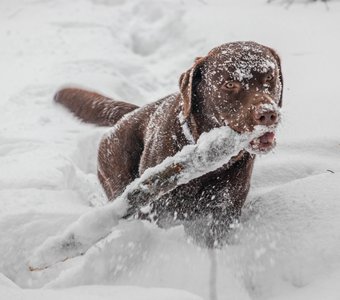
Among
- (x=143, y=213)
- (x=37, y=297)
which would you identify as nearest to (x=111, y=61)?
(x=143, y=213)

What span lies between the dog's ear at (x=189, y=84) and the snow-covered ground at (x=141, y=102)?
64 cm

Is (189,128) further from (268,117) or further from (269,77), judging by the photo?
(268,117)

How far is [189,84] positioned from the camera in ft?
9.07

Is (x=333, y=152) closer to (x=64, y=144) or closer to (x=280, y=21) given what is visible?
(x=64, y=144)

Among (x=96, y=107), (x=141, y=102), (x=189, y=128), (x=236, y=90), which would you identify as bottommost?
(x=141, y=102)

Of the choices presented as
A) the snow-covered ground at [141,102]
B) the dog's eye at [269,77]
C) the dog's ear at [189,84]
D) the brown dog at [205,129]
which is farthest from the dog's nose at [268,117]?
the snow-covered ground at [141,102]

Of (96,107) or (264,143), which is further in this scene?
(96,107)

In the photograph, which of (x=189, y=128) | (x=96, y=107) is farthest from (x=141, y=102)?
(x=189, y=128)

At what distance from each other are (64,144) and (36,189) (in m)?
1.07

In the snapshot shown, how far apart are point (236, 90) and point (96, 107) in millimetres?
1606

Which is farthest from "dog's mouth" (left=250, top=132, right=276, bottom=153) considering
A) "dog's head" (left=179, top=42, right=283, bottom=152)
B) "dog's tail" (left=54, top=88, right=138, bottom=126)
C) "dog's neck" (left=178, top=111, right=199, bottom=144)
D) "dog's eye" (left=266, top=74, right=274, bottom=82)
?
"dog's tail" (left=54, top=88, right=138, bottom=126)

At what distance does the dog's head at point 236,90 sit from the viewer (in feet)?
7.92

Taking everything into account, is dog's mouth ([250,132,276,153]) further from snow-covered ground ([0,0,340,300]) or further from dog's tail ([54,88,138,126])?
dog's tail ([54,88,138,126])

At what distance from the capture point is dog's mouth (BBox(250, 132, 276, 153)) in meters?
2.41
